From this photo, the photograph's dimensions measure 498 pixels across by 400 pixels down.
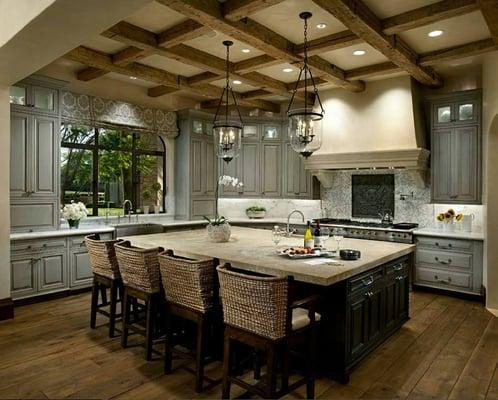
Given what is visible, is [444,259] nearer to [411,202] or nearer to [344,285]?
[411,202]

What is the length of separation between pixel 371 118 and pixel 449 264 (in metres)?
2.41

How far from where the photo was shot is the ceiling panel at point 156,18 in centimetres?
358

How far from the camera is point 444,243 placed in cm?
517

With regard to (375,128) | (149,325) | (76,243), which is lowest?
(149,325)

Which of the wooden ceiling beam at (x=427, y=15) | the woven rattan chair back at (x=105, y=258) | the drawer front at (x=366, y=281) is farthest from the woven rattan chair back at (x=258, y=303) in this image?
the wooden ceiling beam at (x=427, y=15)

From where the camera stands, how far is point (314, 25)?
3904mm

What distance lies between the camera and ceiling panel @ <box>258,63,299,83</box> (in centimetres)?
536

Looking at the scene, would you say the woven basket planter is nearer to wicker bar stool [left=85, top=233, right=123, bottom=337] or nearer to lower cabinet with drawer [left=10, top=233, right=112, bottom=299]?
wicker bar stool [left=85, top=233, right=123, bottom=337]

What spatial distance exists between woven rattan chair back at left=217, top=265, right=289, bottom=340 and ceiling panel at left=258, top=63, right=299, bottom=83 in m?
3.75

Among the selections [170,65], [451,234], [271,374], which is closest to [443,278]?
[451,234]

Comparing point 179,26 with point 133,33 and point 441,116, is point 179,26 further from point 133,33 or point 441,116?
point 441,116

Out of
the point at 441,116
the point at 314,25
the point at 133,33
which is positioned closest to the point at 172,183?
the point at 133,33

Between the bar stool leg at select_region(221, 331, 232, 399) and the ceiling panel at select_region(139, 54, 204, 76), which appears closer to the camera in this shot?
the bar stool leg at select_region(221, 331, 232, 399)

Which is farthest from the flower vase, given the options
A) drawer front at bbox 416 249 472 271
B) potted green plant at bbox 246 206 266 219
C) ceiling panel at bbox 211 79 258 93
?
drawer front at bbox 416 249 472 271
